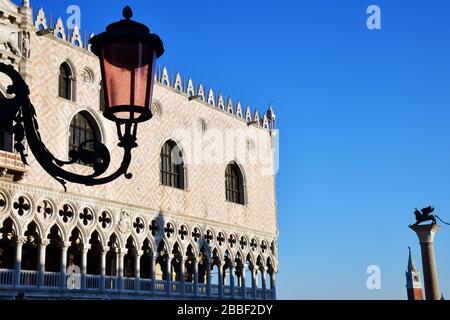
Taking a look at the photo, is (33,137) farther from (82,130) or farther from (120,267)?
(120,267)

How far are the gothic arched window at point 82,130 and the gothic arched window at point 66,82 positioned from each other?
55cm

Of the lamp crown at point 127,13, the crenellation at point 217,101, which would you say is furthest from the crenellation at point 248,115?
the lamp crown at point 127,13

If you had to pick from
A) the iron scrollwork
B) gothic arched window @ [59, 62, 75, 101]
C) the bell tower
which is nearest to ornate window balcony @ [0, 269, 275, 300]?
gothic arched window @ [59, 62, 75, 101]

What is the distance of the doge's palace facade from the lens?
14398 millimetres

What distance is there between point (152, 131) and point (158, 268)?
499 cm

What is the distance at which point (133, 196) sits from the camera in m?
16.9

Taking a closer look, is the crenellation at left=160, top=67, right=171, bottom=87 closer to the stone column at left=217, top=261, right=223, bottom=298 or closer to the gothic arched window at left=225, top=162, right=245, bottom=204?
the gothic arched window at left=225, top=162, right=245, bottom=204

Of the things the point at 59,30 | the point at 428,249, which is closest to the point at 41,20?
the point at 59,30

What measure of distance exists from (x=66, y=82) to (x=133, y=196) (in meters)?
3.36

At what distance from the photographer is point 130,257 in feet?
62.4

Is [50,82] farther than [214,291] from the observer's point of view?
No
